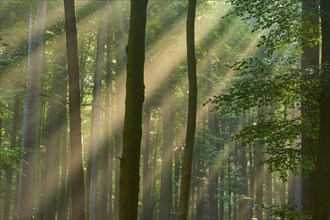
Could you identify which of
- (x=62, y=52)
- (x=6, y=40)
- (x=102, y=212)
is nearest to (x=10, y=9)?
(x=6, y=40)

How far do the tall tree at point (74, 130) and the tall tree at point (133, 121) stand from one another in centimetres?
366

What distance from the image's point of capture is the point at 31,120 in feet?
59.5

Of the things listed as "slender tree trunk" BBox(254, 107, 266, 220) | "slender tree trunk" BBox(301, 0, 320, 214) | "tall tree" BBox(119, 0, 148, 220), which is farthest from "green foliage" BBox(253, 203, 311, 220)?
"slender tree trunk" BBox(254, 107, 266, 220)

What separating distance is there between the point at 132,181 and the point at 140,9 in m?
2.62

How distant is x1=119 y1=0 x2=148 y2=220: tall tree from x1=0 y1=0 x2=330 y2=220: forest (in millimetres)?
16

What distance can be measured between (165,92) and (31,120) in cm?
1020

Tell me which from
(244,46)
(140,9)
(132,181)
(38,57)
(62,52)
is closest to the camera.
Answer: (132,181)

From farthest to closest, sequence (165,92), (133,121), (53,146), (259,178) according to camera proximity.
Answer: (259,178), (53,146), (165,92), (133,121)

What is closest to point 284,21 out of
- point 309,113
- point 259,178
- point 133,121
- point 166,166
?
point 309,113

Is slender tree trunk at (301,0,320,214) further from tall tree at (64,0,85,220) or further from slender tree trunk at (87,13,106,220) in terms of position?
slender tree trunk at (87,13,106,220)

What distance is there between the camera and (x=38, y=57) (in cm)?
1852

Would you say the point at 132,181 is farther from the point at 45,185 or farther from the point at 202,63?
the point at 45,185

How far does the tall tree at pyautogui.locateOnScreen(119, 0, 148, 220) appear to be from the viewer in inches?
243

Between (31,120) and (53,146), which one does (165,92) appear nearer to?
(31,120)
